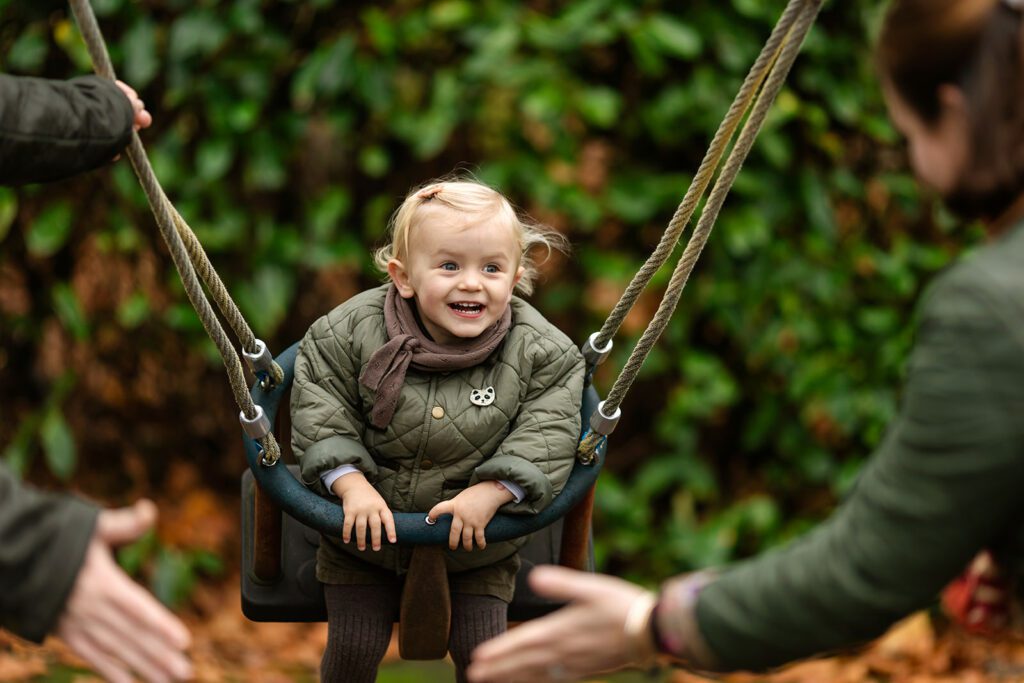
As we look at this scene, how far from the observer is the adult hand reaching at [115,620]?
3.99ft

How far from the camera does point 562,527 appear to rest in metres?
2.29

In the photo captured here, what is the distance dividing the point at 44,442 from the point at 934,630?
2478 mm

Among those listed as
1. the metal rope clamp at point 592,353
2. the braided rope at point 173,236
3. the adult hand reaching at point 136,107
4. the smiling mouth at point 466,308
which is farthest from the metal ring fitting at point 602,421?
the adult hand reaching at point 136,107

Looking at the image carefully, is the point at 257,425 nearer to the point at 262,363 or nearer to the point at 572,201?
the point at 262,363

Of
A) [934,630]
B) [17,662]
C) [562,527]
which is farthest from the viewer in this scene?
[934,630]

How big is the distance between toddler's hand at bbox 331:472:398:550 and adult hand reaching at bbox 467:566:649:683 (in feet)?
1.84

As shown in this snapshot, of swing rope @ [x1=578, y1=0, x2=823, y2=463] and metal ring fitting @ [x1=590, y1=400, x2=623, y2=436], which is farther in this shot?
metal ring fitting @ [x1=590, y1=400, x2=623, y2=436]

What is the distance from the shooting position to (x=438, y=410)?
6.61 ft

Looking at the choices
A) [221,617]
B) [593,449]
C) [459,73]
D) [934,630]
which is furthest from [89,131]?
[934,630]

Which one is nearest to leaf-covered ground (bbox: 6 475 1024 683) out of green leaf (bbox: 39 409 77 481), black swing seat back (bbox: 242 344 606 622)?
green leaf (bbox: 39 409 77 481)

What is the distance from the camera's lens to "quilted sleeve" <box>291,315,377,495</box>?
1958mm

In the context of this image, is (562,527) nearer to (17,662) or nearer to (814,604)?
(814,604)

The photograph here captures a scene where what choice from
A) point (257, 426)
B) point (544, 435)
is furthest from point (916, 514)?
point (257, 426)

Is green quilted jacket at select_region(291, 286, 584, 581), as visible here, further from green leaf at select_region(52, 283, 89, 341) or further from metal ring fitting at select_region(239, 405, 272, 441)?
green leaf at select_region(52, 283, 89, 341)
